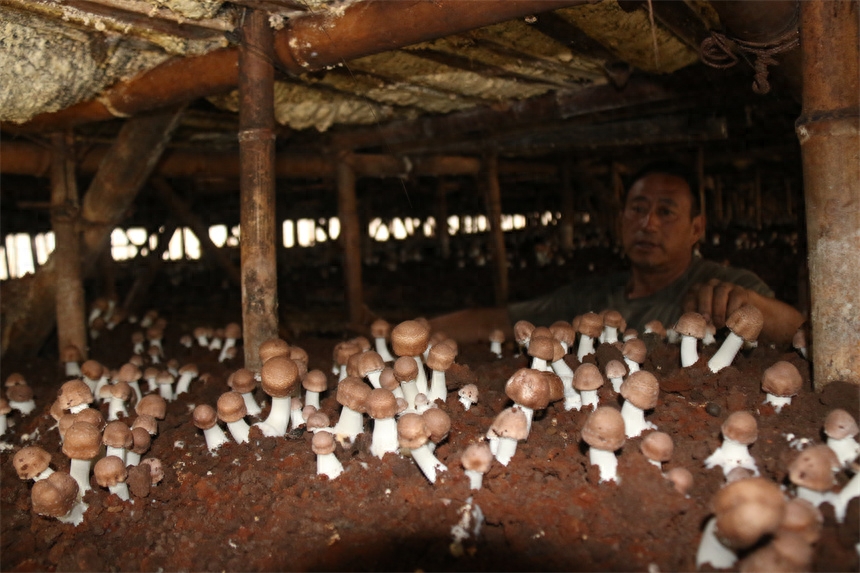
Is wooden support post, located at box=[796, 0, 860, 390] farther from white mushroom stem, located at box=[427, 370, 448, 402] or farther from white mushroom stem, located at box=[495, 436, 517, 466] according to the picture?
white mushroom stem, located at box=[427, 370, 448, 402]

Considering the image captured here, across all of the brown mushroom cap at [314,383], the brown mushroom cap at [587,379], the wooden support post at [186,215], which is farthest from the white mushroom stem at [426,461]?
the wooden support post at [186,215]

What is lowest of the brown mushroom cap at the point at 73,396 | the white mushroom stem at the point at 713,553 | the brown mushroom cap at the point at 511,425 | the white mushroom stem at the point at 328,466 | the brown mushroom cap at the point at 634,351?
the white mushroom stem at the point at 713,553

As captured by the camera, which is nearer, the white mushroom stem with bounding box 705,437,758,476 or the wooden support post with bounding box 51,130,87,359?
the white mushroom stem with bounding box 705,437,758,476

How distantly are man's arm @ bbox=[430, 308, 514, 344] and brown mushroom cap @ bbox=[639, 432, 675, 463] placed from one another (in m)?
3.22

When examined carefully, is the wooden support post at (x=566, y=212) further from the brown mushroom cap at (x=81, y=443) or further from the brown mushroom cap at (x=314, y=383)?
the brown mushroom cap at (x=81, y=443)

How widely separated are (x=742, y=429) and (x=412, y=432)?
1161mm

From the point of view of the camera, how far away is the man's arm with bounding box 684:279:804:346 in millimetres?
3643

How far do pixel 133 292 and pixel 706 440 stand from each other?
7.42m

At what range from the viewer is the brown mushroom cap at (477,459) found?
2219 mm

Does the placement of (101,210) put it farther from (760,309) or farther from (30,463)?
(760,309)

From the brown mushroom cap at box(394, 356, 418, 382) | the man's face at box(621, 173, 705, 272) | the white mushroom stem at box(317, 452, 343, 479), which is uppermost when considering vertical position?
the man's face at box(621, 173, 705, 272)

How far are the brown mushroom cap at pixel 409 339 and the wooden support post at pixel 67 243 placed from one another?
11.4 ft

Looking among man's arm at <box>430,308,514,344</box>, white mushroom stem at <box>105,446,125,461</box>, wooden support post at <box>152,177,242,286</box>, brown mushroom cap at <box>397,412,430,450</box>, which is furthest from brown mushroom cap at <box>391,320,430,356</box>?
wooden support post at <box>152,177,242,286</box>

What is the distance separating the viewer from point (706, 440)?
240 centimetres
